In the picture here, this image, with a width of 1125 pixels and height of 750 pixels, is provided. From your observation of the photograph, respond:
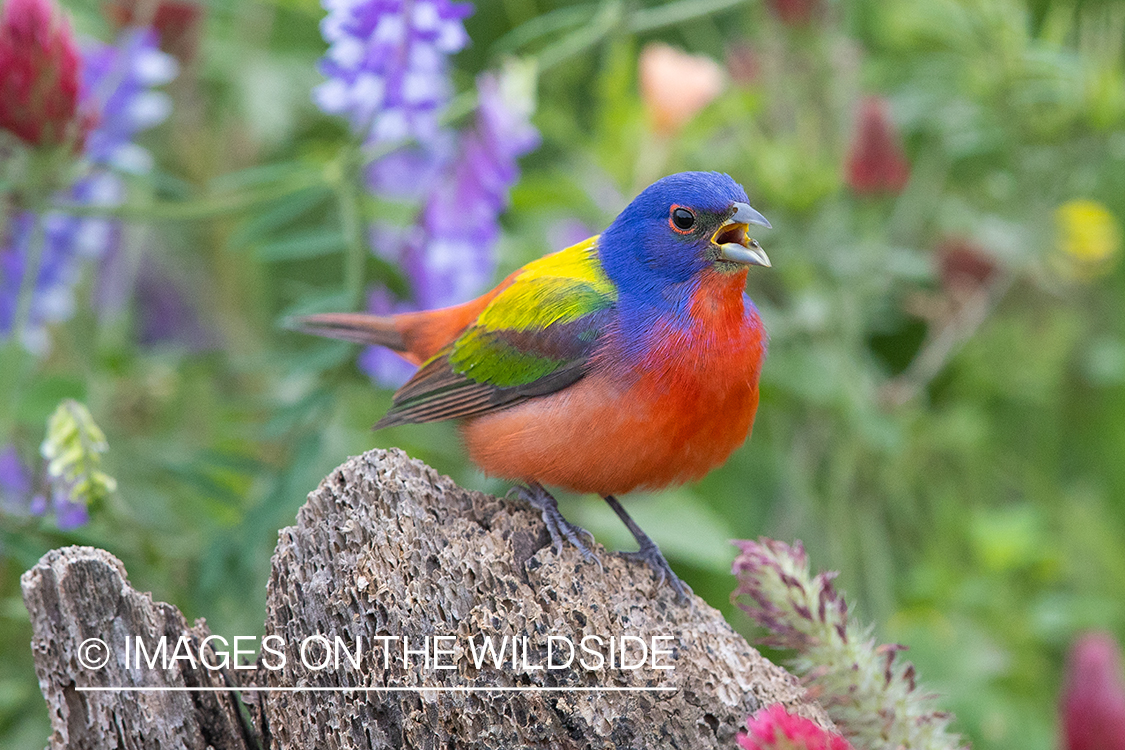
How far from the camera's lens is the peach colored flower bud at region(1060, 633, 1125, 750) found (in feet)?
6.45

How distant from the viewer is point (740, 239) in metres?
2.22

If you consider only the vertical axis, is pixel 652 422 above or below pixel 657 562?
above

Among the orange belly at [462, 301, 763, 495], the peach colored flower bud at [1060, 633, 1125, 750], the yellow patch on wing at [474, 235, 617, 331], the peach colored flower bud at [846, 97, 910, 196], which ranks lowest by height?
the peach colored flower bud at [1060, 633, 1125, 750]

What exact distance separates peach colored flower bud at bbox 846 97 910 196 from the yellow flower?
81 cm

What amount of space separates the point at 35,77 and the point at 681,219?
149 cm

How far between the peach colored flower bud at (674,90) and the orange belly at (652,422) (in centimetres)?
162

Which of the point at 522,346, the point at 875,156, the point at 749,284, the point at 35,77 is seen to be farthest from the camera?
the point at 749,284

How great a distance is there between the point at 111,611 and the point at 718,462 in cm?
113

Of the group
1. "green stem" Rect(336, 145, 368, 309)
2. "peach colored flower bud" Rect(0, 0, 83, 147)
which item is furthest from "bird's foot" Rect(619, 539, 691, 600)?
"peach colored flower bud" Rect(0, 0, 83, 147)

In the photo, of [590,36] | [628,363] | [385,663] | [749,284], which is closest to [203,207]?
[590,36]

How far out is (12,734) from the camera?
9.55ft

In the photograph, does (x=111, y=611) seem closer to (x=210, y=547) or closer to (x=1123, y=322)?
(x=210, y=547)

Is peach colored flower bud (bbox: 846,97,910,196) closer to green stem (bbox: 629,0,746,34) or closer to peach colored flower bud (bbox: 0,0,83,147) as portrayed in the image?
green stem (bbox: 629,0,746,34)

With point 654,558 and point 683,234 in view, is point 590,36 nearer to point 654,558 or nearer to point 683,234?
point 683,234
